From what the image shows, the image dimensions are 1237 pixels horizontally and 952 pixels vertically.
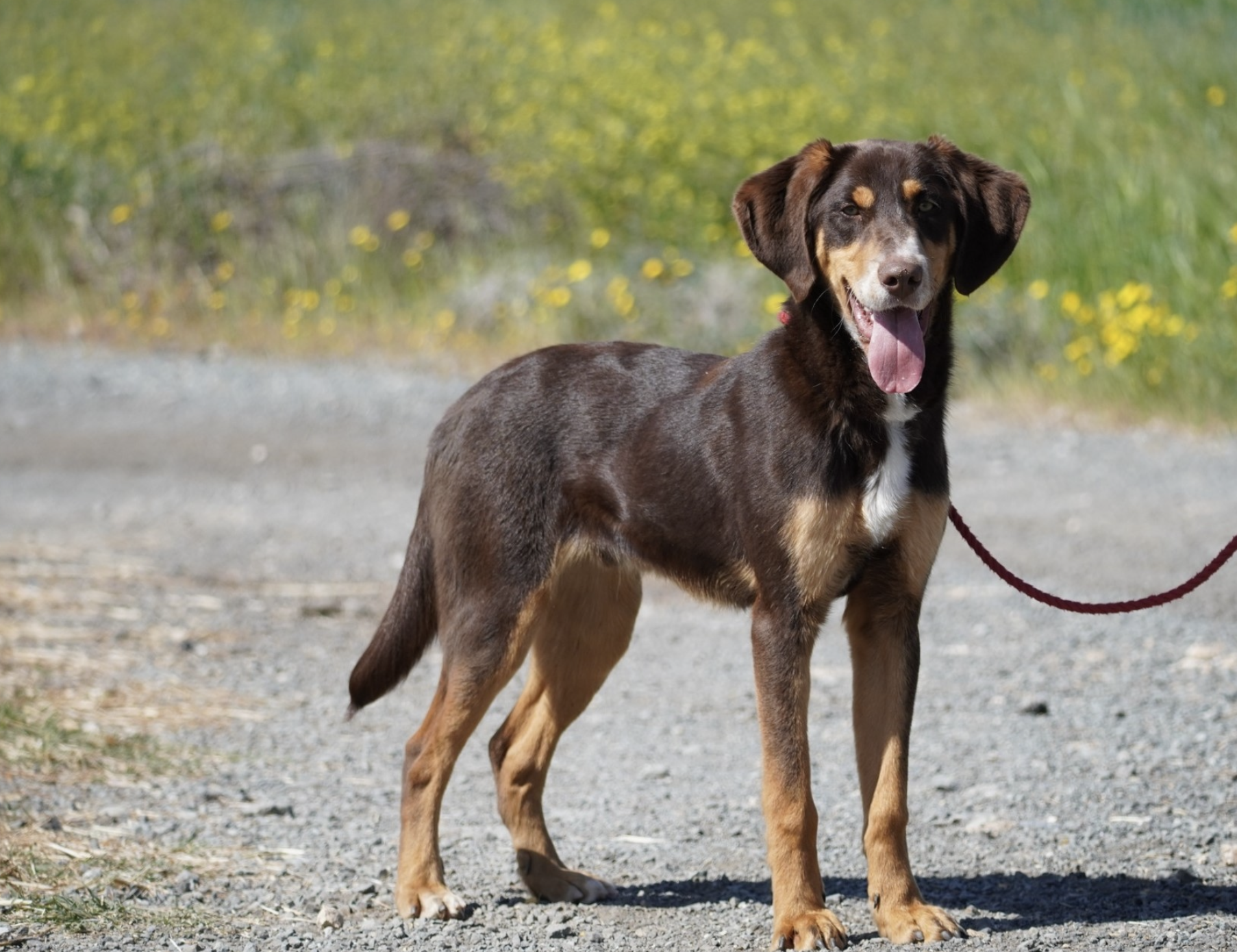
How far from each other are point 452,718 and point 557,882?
1.85 ft

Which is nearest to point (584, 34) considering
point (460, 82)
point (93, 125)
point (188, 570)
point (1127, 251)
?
point (460, 82)

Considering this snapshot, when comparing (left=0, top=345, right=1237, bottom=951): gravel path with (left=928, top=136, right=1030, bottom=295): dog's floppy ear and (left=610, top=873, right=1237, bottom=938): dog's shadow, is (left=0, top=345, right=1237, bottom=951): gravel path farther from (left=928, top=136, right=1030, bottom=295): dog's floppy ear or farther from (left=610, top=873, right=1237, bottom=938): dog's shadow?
(left=928, top=136, right=1030, bottom=295): dog's floppy ear

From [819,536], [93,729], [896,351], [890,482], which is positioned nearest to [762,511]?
[819,536]

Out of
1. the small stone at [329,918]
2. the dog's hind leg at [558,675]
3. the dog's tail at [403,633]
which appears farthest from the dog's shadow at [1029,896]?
the dog's tail at [403,633]

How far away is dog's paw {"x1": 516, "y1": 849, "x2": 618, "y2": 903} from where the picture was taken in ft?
15.3

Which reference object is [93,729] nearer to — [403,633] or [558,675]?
[403,633]

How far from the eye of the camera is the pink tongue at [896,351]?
4.15 metres

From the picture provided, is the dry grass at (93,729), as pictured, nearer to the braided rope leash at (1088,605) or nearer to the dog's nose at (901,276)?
the braided rope leash at (1088,605)

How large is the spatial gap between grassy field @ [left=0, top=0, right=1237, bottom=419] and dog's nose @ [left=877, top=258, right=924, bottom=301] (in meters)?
8.14

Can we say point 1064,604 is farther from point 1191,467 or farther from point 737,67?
point 737,67

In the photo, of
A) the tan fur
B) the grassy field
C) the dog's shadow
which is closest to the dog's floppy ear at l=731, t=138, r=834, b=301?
the tan fur

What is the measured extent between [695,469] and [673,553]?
245 mm

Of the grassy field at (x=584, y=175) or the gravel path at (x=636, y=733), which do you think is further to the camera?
the grassy field at (x=584, y=175)

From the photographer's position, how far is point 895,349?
4.16m
